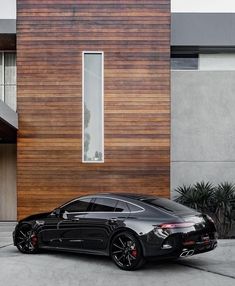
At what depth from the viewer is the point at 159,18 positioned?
1359 cm

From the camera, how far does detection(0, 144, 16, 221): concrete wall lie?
51.4ft

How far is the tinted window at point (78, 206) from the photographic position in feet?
28.9

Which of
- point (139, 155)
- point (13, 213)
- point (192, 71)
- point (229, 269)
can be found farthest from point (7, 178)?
point (229, 269)

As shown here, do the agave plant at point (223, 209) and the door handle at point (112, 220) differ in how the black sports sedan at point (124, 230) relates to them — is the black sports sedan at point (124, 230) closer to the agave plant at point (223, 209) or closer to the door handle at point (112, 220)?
the door handle at point (112, 220)

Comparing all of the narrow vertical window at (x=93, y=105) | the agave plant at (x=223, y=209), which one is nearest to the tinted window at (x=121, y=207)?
the narrow vertical window at (x=93, y=105)

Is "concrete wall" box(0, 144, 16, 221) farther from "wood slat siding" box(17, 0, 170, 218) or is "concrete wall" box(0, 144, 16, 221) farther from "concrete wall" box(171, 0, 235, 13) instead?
"concrete wall" box(171, 0, 235, 13)

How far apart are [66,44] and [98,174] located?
3.89 m

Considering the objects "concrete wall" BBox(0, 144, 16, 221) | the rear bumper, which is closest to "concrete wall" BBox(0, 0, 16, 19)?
"concrete wall" BBox(0, 144, 16, 221)

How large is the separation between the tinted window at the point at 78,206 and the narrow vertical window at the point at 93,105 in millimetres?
4521

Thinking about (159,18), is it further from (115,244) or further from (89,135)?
(115,244)

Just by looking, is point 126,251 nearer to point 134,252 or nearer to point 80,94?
point 134,252

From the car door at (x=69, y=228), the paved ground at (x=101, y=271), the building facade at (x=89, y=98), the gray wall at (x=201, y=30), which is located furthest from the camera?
the gray wall at (x=201, y=30)

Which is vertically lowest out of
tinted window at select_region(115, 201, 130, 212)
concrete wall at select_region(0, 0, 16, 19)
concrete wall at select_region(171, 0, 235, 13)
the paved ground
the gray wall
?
the paved ground

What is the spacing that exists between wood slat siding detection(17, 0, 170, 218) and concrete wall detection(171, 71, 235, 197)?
3.47 feet
